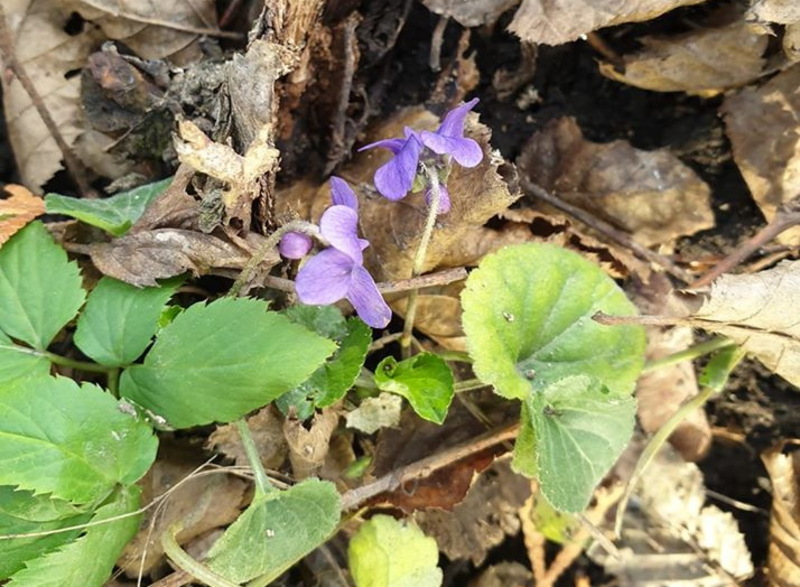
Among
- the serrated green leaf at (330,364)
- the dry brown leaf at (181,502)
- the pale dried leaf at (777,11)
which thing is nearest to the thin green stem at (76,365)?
the dry brown leaf at (181,502)

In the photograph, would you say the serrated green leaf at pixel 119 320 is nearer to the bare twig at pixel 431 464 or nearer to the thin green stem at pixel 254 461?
the thin green stem at pixel 254 461

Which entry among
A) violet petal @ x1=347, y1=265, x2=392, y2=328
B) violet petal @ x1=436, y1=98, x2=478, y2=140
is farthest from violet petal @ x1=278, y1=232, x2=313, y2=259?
violet petal @ x1=436, y1=98, x2=478, y2=140

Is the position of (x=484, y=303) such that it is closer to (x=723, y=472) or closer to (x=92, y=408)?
(x=92, y=408)

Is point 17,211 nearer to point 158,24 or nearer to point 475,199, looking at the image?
point 158,24

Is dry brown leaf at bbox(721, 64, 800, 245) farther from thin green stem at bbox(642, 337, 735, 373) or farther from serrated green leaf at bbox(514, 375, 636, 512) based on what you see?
serrated green leaf at bbox(514, 375, 636, 512)

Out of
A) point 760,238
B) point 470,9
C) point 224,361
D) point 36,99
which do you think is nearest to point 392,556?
point 224,361

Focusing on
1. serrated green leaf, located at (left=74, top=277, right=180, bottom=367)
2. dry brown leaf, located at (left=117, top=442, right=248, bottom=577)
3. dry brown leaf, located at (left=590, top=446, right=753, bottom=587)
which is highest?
serrated green leaf, located at (left=74, top=277, right=180, bottom=367)

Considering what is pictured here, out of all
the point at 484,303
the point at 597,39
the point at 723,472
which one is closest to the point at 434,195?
the point at 484,303
